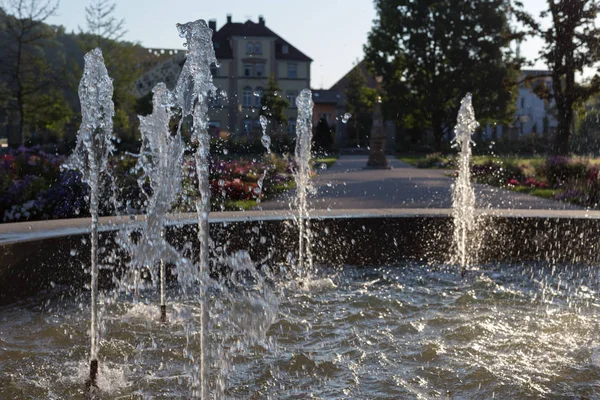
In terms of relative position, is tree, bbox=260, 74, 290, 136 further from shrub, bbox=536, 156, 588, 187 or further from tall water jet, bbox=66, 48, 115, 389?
tall water jet, bbox=66, 48, 115, 389

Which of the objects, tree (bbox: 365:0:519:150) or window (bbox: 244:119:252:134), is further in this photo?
window (bbox: 244:119:252:134)

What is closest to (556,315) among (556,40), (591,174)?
(591,174)

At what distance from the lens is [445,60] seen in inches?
1726

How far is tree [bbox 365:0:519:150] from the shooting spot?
43156mm

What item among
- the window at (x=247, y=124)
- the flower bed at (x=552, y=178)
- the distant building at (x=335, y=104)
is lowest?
the flower bed at (x=552, y=178)

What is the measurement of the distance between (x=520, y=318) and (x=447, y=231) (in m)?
2.23

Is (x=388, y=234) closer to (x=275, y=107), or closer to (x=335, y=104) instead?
(x=275, y=107)

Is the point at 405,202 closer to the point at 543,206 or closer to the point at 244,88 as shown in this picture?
the point at 543,206

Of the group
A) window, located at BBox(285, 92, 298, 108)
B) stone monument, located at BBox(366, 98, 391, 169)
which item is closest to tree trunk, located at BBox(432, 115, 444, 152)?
stone monument, located at BBox(366, 98, 391, 169)

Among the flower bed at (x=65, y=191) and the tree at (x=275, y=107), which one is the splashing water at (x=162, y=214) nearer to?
the flower bed at (x=65, y=191)

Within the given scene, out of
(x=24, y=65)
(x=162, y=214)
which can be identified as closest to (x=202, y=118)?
(x=162, y=214)

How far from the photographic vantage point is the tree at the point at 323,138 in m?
45.2

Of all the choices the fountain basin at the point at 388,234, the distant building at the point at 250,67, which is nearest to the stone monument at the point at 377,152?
the fountain basin at the point at 388,234

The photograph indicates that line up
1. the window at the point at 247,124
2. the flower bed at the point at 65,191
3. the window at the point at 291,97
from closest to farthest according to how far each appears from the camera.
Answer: the flower bed at the point at 65,191 < the window at the point at 291,97 < the window at the point at 247,124
